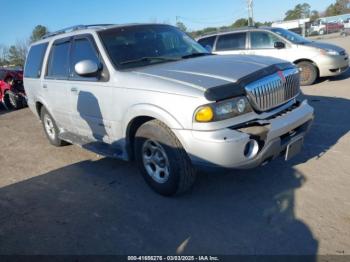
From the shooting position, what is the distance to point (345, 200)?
3.52 m

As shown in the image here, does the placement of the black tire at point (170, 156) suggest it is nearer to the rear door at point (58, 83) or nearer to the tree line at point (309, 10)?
the rear door at point (58, 83)

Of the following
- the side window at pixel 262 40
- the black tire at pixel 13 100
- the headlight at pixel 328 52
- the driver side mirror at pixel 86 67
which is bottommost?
the black tire at pixel 13 100

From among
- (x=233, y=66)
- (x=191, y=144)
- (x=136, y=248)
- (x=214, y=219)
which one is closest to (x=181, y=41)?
(x=233, y=66)

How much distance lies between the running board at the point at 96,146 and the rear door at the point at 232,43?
6503mm

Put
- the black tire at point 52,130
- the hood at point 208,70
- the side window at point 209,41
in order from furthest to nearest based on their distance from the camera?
the side window at point 209,41, the black tire at point 52,130, the hood at point 208,70

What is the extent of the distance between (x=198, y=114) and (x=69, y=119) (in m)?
2.79

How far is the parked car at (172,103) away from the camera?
3.33m

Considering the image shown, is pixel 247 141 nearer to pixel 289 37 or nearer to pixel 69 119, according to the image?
pixel 69 119

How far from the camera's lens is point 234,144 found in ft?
10.6

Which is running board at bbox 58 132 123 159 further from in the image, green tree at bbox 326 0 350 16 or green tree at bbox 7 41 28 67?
green tree at bbox 326 0 350 16

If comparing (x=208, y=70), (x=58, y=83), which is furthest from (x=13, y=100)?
(x=208, y=70)

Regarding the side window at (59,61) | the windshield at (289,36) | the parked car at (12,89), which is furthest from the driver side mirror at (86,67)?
the parked car at (12,89)

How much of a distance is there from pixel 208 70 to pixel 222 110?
0.63 m

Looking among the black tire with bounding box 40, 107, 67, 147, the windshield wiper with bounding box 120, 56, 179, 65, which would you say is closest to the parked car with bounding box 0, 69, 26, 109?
the black tire with bounding box 40, 107, 67, 147
